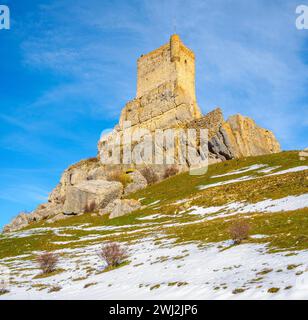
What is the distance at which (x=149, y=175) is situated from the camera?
7775 centimetres

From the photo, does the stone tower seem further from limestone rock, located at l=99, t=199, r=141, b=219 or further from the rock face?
limestone rock, located at l=99, t=199, r=141, b=219

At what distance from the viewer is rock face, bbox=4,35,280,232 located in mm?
67562

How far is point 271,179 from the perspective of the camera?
4497 centimetres

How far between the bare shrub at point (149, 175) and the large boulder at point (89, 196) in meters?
9.74

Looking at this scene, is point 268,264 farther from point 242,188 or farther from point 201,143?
point 201,143

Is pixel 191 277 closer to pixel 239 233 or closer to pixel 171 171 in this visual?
pixel 239 233

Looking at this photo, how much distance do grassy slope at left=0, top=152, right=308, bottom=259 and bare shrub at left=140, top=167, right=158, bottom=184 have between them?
8.49 m

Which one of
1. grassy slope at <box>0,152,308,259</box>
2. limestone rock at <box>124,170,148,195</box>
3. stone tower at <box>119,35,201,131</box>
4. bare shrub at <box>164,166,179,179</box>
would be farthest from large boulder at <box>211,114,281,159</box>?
limestone rock at <box>124,170,148,195</box>

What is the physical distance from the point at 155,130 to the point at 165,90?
42.0 ft

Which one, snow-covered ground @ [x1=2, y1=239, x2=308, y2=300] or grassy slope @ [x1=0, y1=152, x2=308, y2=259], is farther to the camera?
grassy slope @ [x1=0, y1=152, x2=308, y2=259]

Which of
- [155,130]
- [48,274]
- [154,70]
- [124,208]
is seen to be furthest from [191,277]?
[154,70]

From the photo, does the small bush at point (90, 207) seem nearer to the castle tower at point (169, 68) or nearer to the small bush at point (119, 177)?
the small bush at point (119, 177)

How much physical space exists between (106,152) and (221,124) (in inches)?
1149

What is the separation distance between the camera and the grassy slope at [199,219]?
23.0 metres
